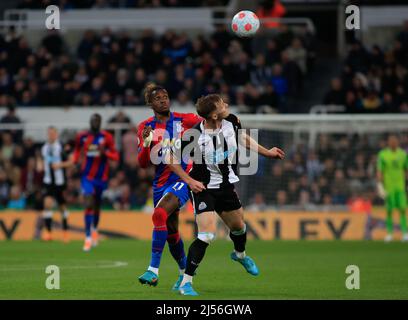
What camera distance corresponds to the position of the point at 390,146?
73.9ft

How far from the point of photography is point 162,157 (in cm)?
1161

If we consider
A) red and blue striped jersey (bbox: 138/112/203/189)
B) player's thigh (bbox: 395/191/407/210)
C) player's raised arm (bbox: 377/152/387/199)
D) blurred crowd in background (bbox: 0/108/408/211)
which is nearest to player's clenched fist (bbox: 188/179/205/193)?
red and blue striped jersey (bbox: 138/112/203/189)

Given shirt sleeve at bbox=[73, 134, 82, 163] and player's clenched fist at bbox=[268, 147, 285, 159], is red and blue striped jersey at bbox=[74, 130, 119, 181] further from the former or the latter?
player's clenched fist at bbox=[268, 147, 285, 159]

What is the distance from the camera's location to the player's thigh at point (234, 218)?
11.6 m

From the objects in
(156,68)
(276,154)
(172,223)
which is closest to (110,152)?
(172,223)

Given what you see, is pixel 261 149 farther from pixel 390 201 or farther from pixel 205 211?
pixel 390 201

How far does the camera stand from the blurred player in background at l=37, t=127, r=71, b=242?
21.9 meters

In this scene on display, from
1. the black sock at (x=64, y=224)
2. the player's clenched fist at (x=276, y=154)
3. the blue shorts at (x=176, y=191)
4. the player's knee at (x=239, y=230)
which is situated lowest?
the black sock at (x=64, y=224)

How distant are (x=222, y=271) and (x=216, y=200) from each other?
3059 mm

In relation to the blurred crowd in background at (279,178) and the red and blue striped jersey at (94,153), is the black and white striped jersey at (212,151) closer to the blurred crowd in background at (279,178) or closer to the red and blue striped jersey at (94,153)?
the red and blue striped jersey at (94,153)

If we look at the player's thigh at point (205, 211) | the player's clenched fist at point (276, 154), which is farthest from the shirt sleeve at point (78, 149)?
the player's clenched fist at point (276, 154)

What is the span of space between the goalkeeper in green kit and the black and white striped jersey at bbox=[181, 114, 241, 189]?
1132 cm
